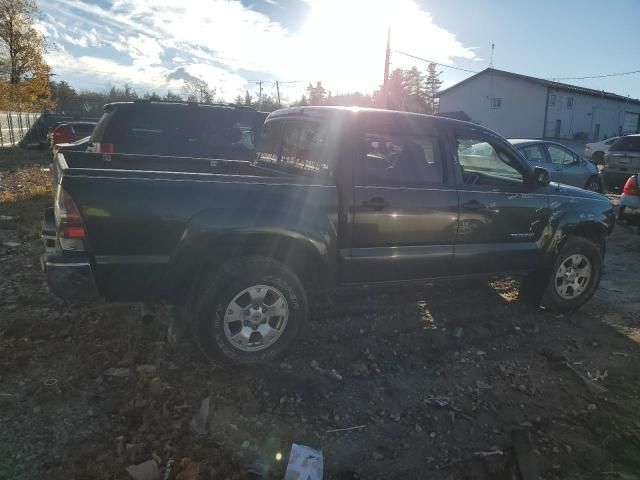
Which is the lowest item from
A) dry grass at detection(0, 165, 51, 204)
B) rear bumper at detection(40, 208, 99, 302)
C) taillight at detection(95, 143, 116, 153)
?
dry grass at detection(0, 165, 51, 204)

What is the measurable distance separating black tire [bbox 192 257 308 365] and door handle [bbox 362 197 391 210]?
0.81 m

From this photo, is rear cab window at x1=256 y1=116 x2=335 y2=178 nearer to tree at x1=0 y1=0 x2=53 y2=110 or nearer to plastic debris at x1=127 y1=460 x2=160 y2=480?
plastic debris at x1=127 y1=460 x2=160 y2=480

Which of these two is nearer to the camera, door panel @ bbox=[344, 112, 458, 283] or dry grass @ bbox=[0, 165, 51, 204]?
door panel @ bbox=[344, 112, 458, 283]

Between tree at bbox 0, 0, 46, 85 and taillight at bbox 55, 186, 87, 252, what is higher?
tree at bbox 0, 0, 46, 85

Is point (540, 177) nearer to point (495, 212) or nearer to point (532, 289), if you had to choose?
point (495, 212)

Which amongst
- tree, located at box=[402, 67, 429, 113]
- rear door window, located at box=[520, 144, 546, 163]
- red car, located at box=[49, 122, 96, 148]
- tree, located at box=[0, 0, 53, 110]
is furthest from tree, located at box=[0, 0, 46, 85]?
tree, located at box=[402, 67, 429, 113]

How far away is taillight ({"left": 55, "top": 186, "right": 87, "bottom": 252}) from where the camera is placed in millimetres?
2881

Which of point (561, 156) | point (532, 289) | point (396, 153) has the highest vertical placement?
point (561, 156)

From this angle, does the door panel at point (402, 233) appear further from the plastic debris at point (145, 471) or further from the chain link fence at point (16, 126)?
the chain link fence at point (16, 126)

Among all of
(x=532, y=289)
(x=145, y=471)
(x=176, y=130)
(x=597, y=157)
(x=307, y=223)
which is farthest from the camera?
(x=597, y=157)

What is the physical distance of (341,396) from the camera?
128 inches

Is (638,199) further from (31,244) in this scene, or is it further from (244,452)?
(31,244)

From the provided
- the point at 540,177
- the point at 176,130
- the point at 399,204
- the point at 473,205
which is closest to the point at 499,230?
the point at 473,205

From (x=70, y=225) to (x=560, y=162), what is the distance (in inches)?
433
